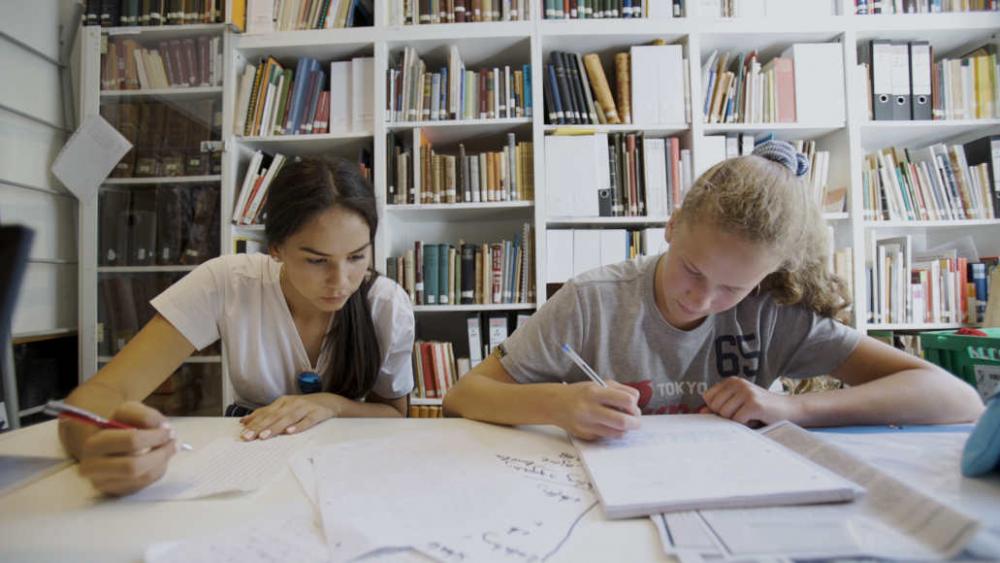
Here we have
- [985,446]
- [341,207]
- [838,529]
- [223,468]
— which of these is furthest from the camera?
[341,207]


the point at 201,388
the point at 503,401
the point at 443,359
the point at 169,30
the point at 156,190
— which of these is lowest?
the point at 201,388

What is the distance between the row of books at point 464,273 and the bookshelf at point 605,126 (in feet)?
0.18

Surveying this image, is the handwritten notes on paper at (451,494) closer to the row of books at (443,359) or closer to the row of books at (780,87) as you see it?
the row of books at (443,359)

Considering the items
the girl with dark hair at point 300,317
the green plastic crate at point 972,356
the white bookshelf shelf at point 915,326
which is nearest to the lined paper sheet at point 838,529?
the girl with dark hair at point 300,317

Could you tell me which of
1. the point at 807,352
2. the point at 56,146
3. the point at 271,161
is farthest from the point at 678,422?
the point at 56,146

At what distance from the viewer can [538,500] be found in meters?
0.52

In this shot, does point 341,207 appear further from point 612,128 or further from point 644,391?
point 612,128

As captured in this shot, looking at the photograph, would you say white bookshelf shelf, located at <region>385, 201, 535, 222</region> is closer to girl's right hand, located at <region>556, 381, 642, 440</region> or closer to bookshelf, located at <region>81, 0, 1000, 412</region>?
bookshelf, located at <region>81, 0, 1000, 412</region>

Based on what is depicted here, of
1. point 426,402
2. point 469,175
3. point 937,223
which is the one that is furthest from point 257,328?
point 937,223

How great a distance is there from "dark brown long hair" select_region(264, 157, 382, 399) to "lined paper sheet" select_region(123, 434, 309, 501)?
0.36 meters

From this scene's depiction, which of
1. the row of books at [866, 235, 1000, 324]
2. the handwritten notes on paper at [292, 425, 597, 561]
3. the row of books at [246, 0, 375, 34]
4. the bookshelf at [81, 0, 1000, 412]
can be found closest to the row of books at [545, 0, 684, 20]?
the bookshelf at [81, 0, 1000, 412]

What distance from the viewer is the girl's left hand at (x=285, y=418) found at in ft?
2.60

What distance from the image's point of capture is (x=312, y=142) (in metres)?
2.27

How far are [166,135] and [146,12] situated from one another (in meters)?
0.56
